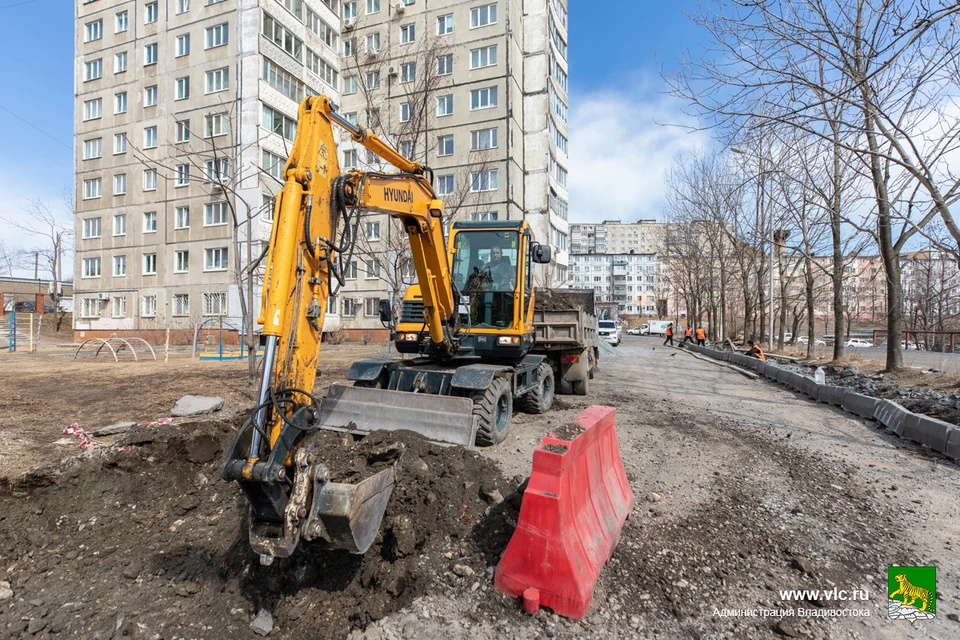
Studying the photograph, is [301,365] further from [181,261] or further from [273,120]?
[181,261]

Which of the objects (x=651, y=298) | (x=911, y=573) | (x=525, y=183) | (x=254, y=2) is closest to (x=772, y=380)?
(x=911, y=573)

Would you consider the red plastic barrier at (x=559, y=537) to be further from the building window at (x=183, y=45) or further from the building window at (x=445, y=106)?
the building window at (x=183, y=45)

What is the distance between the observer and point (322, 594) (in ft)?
10.2

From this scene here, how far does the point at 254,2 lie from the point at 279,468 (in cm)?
3235

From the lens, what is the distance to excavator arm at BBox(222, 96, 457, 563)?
9.12ft

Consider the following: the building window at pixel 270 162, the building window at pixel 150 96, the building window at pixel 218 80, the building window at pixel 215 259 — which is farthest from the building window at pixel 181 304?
the building window at pixel 218 80

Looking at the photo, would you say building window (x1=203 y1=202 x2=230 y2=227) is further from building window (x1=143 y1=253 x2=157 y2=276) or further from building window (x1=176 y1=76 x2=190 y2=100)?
building window (x1=176 y1=76 x2=190 y2=100)

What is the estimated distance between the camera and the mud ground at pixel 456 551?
2.89 m

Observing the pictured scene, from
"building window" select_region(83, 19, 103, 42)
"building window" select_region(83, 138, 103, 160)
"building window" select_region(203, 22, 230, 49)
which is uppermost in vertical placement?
"building window" select_region(83, 19, 103, 42)

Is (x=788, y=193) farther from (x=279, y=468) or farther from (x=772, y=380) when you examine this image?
(x=279, y=468)

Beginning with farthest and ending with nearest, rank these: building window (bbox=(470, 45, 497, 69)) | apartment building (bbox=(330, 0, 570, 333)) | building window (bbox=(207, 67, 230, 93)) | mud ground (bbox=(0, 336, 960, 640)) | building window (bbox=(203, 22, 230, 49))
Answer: building window (bbox=(470, 45, 497, 69))
apartment building (bbox=(330, 0, 570, 333))
building window (bbox=(203, 22, 230, 49))
building window (bbox=(207, 67, 230, 93))
mud ground (bbox=(0, 336, 960, 640))

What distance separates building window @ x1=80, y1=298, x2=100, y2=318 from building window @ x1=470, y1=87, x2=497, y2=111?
26493mm

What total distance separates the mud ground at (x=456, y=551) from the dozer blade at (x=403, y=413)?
609 millimetres

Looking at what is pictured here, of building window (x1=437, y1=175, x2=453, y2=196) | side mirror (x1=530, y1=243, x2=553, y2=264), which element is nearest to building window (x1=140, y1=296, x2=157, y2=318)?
building window (x1=437, y1=175, x2=453, y2=196)
